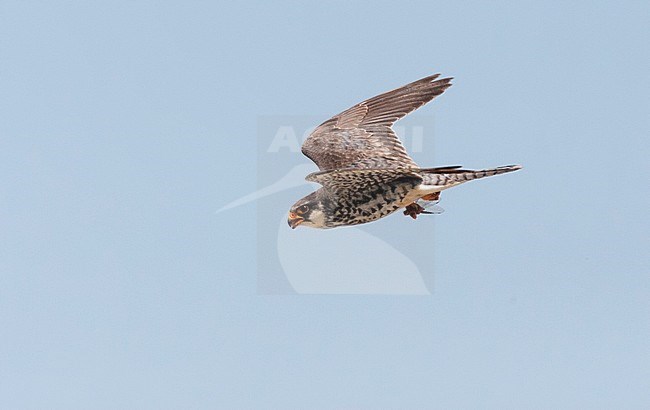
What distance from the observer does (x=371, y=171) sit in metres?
14.0

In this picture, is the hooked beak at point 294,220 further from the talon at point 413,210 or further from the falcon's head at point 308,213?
the talon at point 413,210

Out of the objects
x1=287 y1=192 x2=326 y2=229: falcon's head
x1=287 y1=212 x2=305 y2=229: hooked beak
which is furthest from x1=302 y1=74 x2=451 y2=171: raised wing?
x1=287 y1=212 x2=305 y2=229: hooked beak

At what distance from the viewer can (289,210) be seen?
15062 mm

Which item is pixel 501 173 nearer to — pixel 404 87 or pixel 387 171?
pixel 387 171

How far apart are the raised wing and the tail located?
37.3 inches

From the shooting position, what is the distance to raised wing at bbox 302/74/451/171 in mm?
15789

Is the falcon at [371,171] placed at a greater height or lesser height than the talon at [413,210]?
greater

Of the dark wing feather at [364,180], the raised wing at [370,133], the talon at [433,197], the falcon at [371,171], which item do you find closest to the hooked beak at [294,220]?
the falcon at [371,171]

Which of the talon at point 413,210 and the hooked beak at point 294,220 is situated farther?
the talon at point 413,210

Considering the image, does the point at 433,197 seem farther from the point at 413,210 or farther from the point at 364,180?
the point at 364,180

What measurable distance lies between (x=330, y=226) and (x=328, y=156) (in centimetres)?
148

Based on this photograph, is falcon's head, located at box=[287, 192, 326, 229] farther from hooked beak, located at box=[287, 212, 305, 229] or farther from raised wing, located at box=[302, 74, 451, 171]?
raised wing, located at box=[302, 74, 451, 171]

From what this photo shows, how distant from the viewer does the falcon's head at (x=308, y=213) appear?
48.4ft

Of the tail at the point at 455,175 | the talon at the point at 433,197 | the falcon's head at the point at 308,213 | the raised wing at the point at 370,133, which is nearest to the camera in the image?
the tail at the point at 455,175
